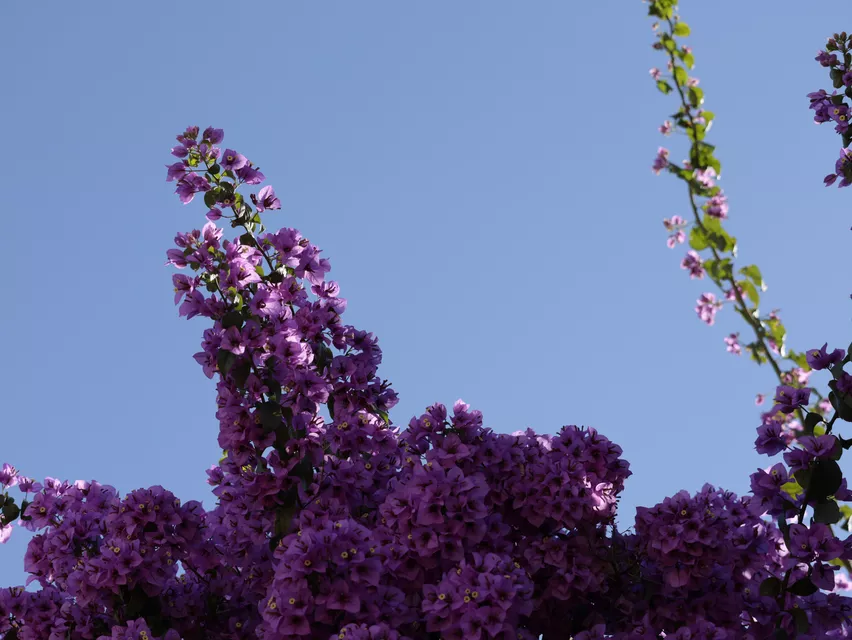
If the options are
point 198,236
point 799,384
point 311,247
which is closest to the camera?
point 198,236

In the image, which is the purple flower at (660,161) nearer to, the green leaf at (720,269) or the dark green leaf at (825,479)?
the green leaf at (720,269)

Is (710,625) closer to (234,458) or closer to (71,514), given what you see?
(234,458)

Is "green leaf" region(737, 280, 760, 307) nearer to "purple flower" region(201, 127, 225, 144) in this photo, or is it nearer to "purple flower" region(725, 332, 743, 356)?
"purple flower" region(725, 332, 743, 356)

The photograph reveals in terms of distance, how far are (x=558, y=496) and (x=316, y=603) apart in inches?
52.1

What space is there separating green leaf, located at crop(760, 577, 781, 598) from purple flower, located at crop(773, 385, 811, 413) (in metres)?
0.84

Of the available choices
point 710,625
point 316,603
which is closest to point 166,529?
point 316,603

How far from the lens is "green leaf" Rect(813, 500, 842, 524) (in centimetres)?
486

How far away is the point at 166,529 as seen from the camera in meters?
5.58

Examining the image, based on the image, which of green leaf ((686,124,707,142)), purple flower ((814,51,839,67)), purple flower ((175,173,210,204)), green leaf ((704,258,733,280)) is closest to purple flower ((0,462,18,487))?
purple flower ((175,173,210,204))

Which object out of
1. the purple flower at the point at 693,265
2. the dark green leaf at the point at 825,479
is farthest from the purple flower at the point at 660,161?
the dark green leaf at the point at 825,479

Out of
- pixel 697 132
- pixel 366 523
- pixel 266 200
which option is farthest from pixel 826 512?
pixel 697 132

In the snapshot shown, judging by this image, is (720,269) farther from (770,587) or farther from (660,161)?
(770,587)

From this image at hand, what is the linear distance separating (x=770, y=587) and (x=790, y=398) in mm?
959

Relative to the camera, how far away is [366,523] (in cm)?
548
